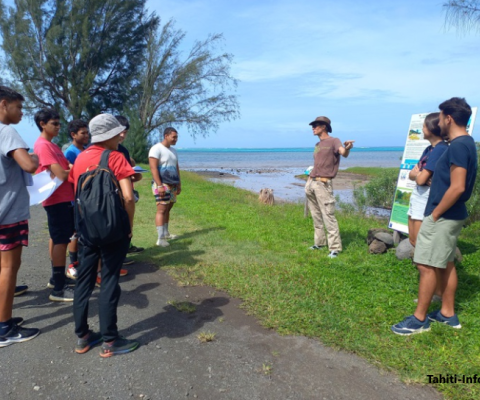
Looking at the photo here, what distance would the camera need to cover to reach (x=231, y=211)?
388 inches

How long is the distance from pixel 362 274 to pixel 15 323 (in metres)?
3.84

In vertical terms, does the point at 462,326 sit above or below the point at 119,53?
below

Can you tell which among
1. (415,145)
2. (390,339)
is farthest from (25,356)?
(415,145)

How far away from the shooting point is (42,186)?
3.92m

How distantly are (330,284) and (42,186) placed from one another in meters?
3.28

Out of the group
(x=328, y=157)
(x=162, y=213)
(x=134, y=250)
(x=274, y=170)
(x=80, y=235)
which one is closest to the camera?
(x=80, y=235)

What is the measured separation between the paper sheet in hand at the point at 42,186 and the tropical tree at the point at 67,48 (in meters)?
26.3

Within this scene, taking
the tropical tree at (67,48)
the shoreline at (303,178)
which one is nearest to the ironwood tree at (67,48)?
the tropical tree at (67,48)

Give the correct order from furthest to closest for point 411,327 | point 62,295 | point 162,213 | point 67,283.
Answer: point 162,213
point 67,283
point 62,295
point 411,327

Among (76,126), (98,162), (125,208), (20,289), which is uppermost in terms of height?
(76,126)

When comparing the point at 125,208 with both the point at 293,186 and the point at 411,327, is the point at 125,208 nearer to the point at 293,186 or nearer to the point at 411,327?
the point at 411,327

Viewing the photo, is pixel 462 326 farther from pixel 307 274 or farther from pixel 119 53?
pixel 119 53

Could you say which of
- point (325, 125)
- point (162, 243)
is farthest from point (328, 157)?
point (162, 243)

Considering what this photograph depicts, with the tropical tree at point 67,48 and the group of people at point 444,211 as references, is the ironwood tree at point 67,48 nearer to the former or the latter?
the tropical tree at point 67,48
